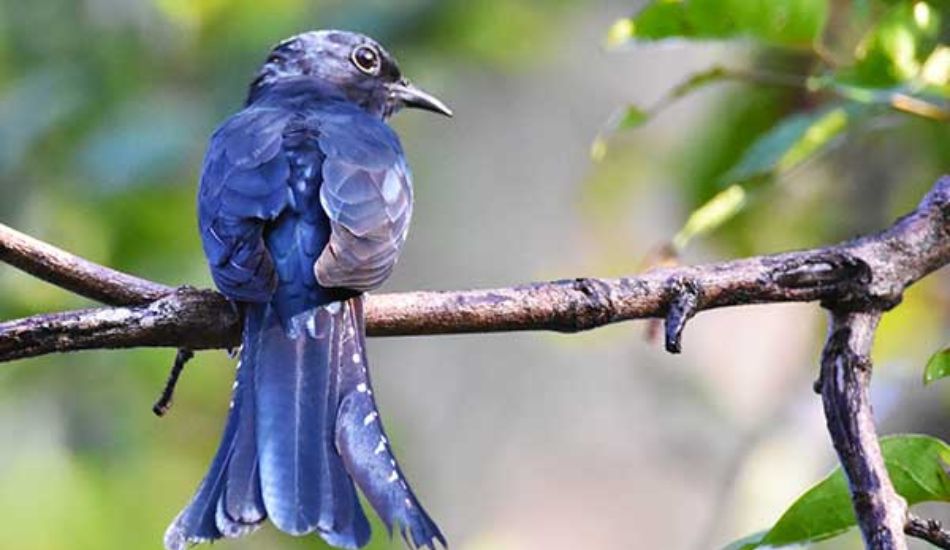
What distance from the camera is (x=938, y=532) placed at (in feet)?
7.24

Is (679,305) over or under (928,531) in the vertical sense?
over

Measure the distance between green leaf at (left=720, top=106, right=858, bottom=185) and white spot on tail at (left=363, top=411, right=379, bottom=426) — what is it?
0.97m

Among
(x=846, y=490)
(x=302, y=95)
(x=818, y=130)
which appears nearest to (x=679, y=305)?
(x=846, y=490)

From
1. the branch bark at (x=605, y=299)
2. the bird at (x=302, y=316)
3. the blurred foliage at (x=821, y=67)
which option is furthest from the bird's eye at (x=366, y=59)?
the branch bark at (x=605, y=299)

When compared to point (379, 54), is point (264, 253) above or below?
below

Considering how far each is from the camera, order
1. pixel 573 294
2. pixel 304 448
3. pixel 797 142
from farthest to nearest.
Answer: pixel 797 142 → pixel 304 448 → pixel 573 294

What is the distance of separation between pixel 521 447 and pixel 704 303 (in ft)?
13.7

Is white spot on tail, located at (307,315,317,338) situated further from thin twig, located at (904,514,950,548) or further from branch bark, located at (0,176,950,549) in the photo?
thin twig, located at (904,514,950,548)

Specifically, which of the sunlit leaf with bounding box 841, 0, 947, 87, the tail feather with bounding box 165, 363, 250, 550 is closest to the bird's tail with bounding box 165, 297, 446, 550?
the tail feather with bounding box 165, 363, 250, 550

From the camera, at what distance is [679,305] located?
2.46 metres

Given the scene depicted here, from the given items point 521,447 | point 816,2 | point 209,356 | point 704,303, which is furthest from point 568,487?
point 704,303

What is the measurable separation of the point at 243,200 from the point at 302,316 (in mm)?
343

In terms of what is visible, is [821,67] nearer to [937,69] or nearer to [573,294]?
[937,69]

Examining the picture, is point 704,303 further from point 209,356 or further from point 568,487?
point 568,487
